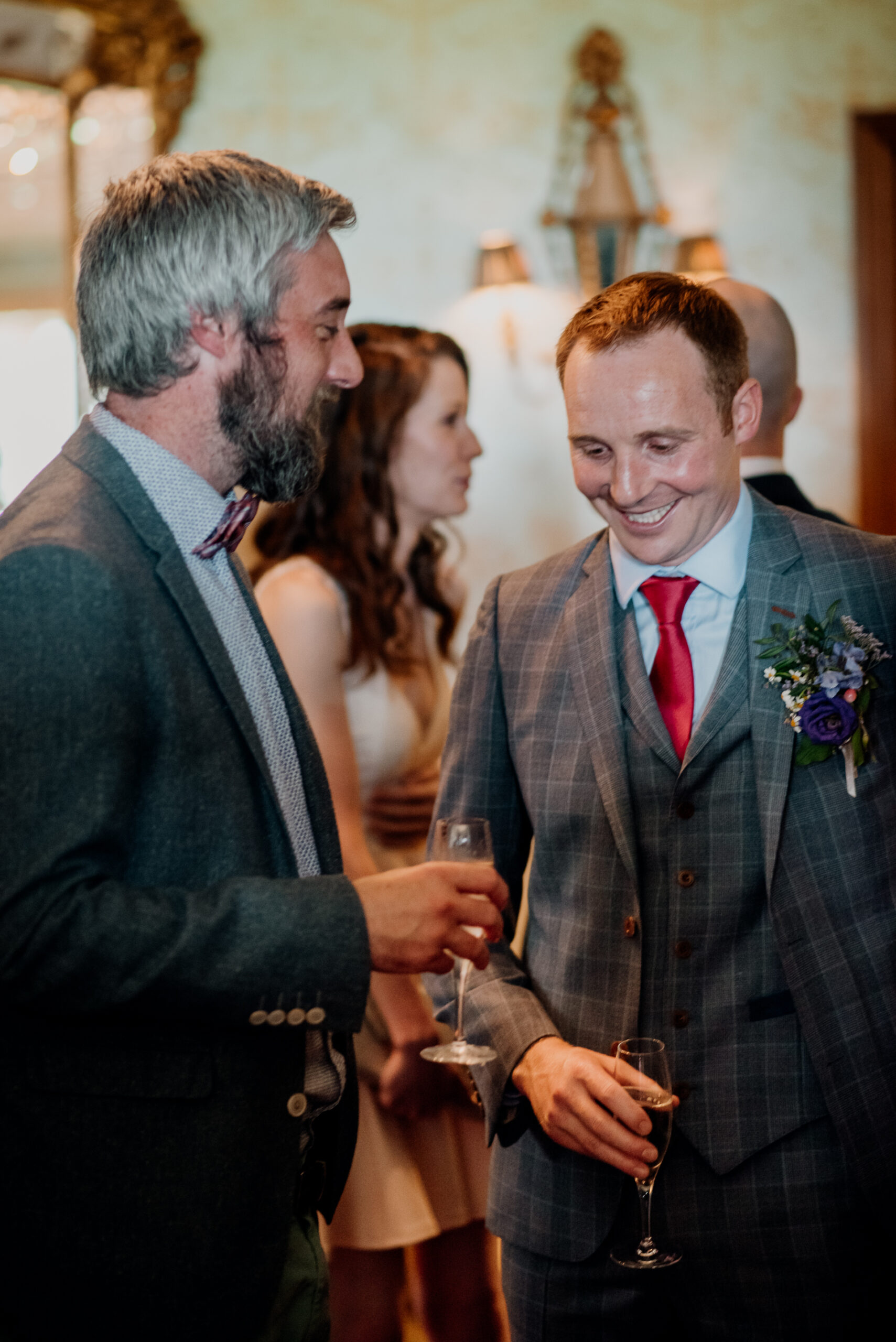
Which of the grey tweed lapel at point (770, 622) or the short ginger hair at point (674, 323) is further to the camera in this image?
the short ginger hair at point (674, 323)

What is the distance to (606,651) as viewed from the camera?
176 cm

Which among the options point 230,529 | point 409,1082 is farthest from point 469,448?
point 230,529

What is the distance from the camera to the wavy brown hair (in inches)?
104

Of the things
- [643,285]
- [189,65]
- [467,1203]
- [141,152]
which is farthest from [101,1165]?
[189,65]

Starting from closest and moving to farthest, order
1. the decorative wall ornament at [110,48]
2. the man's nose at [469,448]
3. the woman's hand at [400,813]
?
the woman's hand at [400,813] → the man's nose at [469,448] → the decorative wall ornament at [110,48]

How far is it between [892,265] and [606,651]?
3.22m

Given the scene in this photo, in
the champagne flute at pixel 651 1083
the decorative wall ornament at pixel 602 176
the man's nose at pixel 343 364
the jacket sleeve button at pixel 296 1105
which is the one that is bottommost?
the champagne flute at pixel 651 1083

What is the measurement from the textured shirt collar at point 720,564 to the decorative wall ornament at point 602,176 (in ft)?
9.17

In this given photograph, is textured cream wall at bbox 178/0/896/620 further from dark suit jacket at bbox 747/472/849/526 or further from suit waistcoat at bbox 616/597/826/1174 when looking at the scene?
suit waistcoat at bbox 616/597/826/1174

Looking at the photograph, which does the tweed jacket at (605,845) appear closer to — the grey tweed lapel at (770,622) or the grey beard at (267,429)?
the grey tweed lapel at (770,622)

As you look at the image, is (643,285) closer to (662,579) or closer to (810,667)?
(662,579)

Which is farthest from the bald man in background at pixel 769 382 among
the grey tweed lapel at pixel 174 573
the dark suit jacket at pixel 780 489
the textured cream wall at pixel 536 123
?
the textured cream wall at pixel 536 123

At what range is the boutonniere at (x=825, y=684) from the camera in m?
1.61

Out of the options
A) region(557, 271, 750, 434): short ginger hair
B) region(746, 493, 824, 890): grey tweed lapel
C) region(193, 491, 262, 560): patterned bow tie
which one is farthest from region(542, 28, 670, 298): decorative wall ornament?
region(193, 491, 262, 560): patterned bow tie
